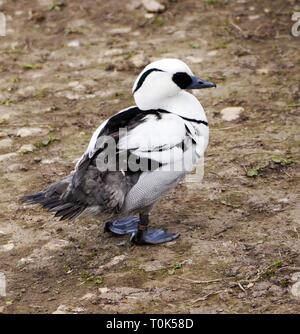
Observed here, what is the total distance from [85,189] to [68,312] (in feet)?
2.54

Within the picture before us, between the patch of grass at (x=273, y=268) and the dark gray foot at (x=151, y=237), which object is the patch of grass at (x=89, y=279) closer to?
the dark gray foot at (x=151, y=237)

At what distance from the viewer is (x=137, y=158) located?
495 cm

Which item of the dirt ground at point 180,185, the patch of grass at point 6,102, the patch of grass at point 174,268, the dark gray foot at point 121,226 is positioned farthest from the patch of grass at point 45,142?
the patch of grass at point 174,268

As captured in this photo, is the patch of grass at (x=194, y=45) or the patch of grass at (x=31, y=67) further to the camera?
the patch of grass at (x=194, y=45)

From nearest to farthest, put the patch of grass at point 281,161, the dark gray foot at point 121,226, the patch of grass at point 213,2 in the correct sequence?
1. the dark gray foot at point 121,226
2. the patch of grass at point 281,161
3. the patch of grass at point 213,2

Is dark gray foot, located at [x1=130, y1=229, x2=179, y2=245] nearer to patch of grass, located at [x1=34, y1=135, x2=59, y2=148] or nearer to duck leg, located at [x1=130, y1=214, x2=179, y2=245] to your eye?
duck leg, located at [x1=130, y1=214, x2=179, y2=245]

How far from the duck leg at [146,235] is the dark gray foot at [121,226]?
16 cm

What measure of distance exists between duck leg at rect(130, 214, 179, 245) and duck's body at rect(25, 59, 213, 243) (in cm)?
15

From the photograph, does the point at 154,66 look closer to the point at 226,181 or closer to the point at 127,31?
the point at 226,181

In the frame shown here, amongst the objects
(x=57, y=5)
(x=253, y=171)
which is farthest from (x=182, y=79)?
(x=57, y=5)

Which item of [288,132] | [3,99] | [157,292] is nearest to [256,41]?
[288,132]

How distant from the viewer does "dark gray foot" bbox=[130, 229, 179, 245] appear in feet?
17.2

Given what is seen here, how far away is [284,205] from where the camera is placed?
5543mm

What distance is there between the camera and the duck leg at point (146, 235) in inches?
206
